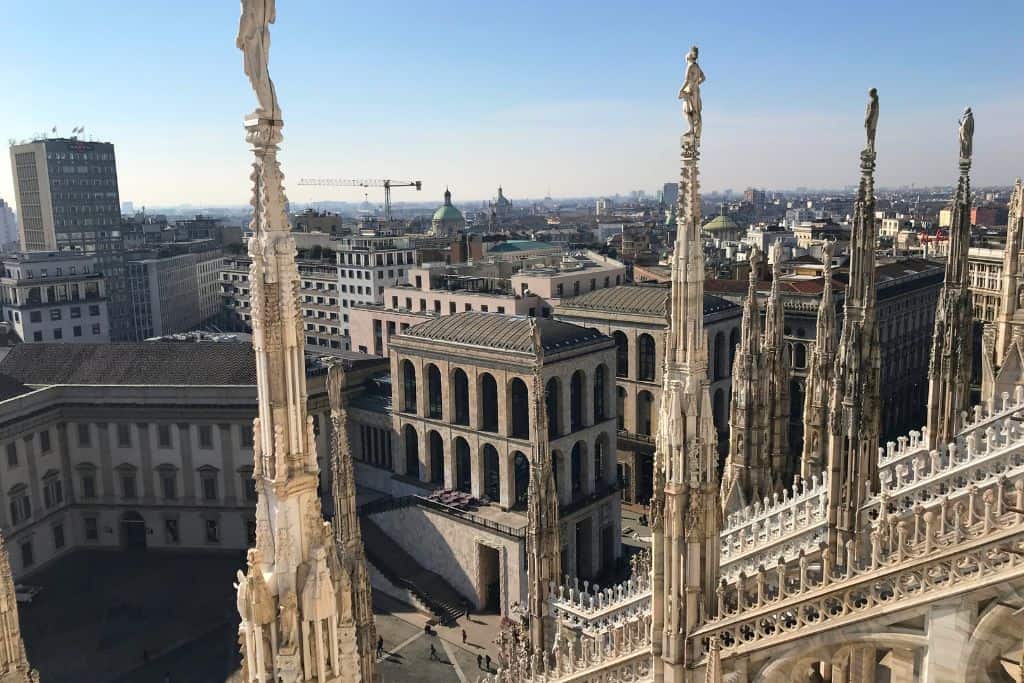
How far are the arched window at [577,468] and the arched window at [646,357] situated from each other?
11.6 metres

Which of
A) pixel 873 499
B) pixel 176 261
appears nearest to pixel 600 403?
pixel 873 499

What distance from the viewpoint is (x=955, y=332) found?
90.4ft

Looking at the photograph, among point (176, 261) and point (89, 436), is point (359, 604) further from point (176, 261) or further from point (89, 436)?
point (176, 261)

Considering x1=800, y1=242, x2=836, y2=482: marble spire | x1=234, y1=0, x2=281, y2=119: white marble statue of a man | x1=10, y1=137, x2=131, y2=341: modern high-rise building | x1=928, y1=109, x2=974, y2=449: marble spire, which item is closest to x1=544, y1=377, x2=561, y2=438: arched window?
x1=800, y1=242, x2=836, y2=482: marble spire

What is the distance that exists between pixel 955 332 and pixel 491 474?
34304 mm

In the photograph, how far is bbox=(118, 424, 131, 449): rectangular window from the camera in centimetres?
5962

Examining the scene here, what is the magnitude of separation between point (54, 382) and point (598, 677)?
55.1 m


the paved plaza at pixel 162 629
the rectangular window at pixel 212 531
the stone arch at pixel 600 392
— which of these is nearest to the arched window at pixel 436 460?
the paved plaza at pixel 162 629

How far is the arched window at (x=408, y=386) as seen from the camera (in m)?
60.3

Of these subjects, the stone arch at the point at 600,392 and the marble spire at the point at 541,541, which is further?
the stone arch at the point at 600,392

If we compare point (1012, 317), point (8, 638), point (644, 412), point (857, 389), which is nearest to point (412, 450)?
point (644, 412)

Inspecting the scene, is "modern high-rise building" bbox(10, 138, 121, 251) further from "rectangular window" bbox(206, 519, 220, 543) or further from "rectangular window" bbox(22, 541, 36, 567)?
"rectangular window" bbox(206, 519, 220, 543)

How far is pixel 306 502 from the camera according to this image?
9016 mm

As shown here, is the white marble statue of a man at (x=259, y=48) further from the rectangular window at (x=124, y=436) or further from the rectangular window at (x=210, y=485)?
the rectangular window at (x=124, y=436)
